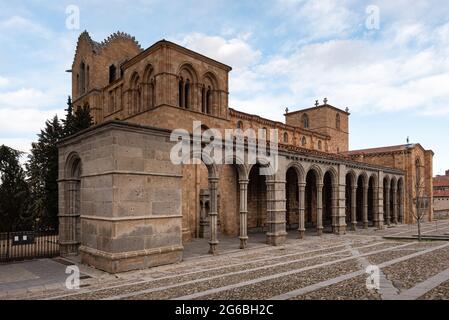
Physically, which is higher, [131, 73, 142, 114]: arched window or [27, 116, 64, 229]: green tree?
[131, 73, 142, 114]: arched window

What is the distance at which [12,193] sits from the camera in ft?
89.9

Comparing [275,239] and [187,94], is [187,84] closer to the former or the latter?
[187,94]

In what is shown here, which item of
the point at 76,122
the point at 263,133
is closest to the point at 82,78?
the point at 76,122

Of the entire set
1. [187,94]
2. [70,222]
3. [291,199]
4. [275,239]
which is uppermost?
[187,94]

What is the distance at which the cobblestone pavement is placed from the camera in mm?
9195

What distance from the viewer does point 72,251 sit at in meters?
16.2

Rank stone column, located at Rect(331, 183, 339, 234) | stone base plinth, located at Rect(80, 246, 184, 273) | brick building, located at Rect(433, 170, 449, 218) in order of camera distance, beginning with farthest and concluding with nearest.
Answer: brick building, located at Rect(433, 170, 449, 218) < stone column, located at Rect(331, 183, 339, 234) < stone base plinth, located at Rect(80, 246, 184, 273)

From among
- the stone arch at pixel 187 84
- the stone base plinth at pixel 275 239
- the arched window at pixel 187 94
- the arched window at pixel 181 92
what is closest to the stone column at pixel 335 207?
the stone base plinth at pixel 275 239

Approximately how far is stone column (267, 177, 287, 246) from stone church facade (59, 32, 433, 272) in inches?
2.3

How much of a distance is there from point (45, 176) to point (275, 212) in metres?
18.0

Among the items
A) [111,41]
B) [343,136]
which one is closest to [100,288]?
[111,41]

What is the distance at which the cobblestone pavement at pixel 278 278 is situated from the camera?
9.20 m

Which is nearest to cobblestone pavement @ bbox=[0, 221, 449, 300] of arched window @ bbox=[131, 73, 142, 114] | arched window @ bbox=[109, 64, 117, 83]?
arched window @ bbox=[131, 73, 142, 114]

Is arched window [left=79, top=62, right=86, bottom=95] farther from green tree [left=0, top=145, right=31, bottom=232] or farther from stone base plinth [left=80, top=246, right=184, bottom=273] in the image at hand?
stone base plinth [left=80, top=246, right=184, bottom=273]
